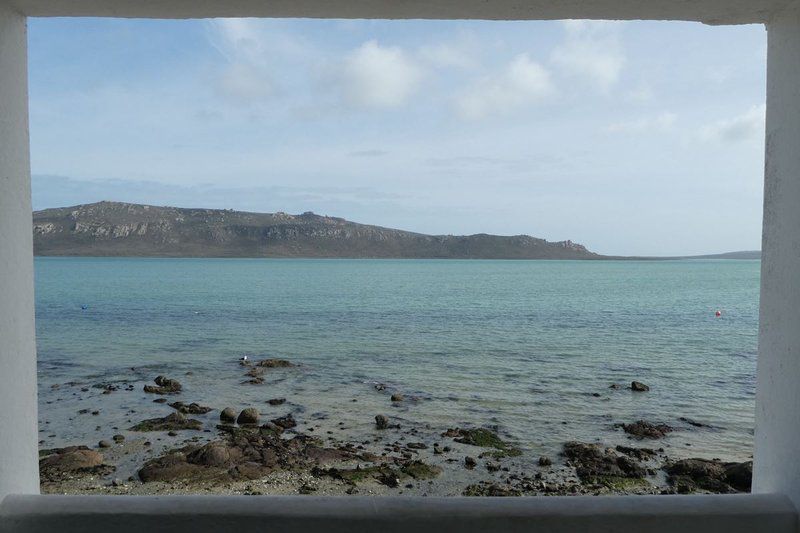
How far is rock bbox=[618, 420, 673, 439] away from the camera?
10.3 metres

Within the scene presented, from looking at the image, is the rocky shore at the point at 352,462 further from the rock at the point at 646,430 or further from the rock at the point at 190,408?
the rock at the point at 190,408

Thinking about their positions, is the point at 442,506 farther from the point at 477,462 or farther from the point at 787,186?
the point at 477,462

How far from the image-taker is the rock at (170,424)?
32.8 feet

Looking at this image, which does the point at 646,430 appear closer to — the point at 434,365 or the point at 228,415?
the point at 228,415

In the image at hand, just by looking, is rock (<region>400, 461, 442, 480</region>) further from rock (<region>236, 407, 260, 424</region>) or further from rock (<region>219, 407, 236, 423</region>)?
rock (<region>219, 407, 236, 423</region>)

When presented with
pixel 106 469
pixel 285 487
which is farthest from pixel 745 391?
pixel 106 469

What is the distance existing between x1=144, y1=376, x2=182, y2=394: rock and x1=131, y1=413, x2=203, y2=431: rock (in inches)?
110

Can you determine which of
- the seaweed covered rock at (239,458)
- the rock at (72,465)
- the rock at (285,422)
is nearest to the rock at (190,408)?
the rock at (285,422)

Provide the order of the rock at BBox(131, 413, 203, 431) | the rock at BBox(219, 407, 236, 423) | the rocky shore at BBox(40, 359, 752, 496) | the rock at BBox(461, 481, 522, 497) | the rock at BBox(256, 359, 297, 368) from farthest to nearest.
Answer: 1. the rock at BBox(256, 359, 297, 368)
2. the rock at BBox(219, 407, 236, 423)
3. the rock at BBox(131, 413, 203, 431)
4. the rocky shore at BBox(40, 359, 752, 496)
5. the rock at BBox(461, 481, 522, 497)

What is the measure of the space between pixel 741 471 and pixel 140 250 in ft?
545

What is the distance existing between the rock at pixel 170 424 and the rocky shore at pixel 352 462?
0.02m

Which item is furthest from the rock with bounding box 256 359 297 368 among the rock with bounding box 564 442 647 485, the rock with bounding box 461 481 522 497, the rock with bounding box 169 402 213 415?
the rock with bounding box 461 481 522 497

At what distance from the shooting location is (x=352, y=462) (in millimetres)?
8383

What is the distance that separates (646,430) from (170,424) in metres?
8.52
